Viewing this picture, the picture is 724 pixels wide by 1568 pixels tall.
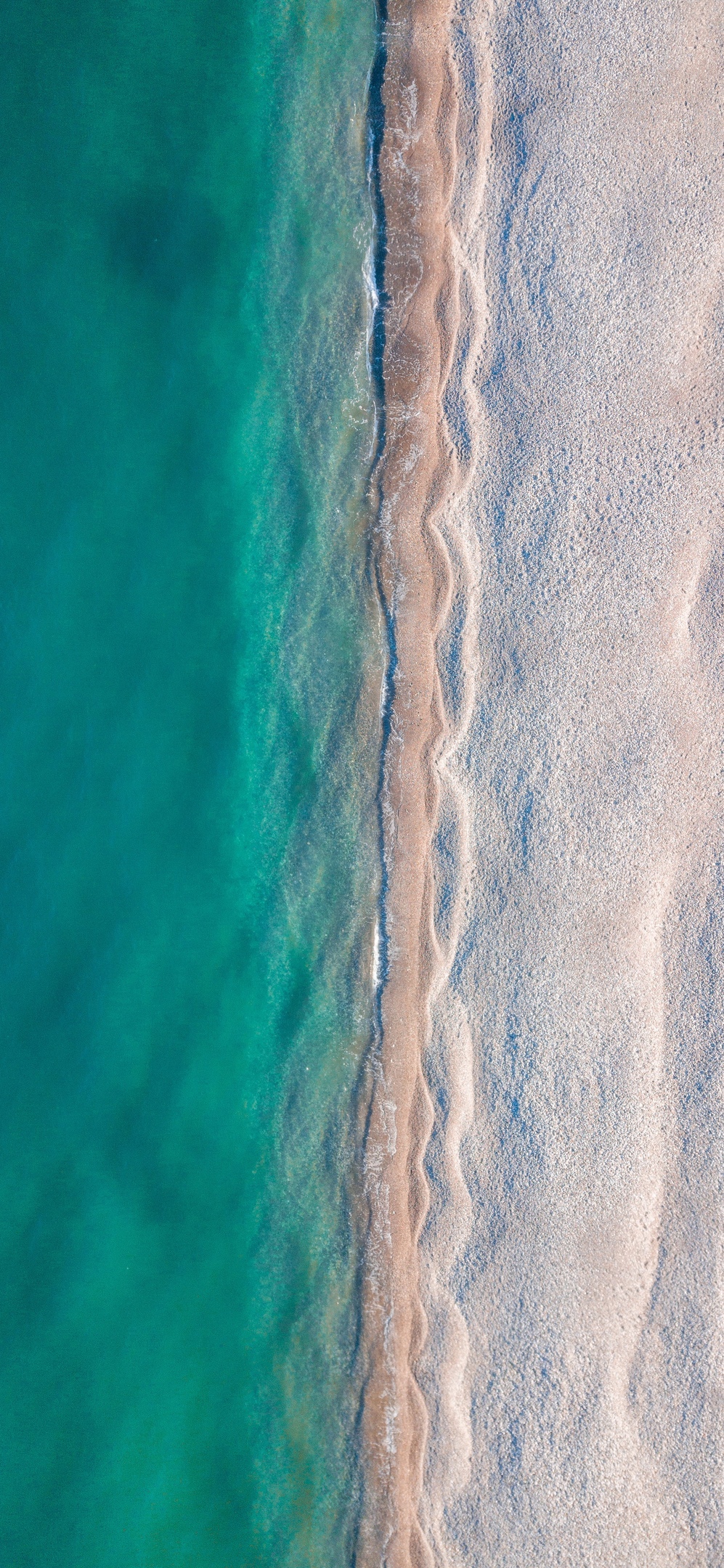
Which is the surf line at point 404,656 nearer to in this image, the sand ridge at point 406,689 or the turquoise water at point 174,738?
the sand ridge at point 406,689

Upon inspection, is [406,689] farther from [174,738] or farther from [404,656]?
[174,738]

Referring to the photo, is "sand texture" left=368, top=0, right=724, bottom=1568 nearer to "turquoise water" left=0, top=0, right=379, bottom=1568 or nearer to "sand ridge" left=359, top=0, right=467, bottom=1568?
"sand ridge" left=359, top=0, right=467, bottom=1568

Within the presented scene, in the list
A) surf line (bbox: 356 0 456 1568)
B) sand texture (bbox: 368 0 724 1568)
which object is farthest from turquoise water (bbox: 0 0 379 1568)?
sand texture (bbox: 368 0 724 1568)


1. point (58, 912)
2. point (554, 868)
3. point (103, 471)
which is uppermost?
point (103, 471)

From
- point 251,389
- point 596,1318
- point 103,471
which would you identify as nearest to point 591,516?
point 251,389

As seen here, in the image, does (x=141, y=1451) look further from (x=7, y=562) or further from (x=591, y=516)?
(x=591, y=516)

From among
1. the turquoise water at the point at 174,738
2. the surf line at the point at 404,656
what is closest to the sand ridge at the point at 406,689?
the surf line at the point at 404,656
